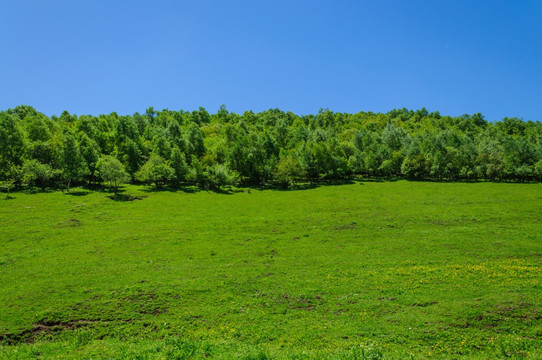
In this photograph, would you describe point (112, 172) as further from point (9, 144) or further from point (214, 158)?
point (214, 158)

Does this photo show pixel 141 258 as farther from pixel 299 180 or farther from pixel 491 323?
pixel 299 180

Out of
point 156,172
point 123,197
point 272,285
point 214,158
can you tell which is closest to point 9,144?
point 123,197

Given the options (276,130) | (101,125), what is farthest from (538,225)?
(101,125)

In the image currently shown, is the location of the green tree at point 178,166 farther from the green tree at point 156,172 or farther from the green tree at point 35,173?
the green tree at point 35,173

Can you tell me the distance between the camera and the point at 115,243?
118 ft

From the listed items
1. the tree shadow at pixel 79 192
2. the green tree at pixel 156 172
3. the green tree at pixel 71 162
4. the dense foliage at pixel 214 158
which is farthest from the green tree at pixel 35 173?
the green tree at pixel 156 172

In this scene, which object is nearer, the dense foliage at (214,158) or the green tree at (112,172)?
the green tree at (112,172)

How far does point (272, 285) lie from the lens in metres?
24.3

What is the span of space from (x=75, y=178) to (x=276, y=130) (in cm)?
10193

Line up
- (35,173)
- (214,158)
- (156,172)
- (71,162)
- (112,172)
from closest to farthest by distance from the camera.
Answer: (35,173) < (112,172) < (71,162) < (156,172) < (214,158)

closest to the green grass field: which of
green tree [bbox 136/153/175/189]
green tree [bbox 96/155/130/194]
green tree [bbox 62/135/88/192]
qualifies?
green tree [bbox 96/155/130/194]

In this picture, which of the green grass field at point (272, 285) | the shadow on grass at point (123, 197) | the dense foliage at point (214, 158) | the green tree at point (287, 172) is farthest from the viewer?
the green tree at point (287, 172)

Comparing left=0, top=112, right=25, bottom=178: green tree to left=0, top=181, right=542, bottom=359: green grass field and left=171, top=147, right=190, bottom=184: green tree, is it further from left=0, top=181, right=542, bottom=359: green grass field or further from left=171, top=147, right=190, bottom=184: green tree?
left=171, top=147, right=190, bottom=184: green tree

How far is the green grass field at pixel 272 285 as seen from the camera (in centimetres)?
1580
